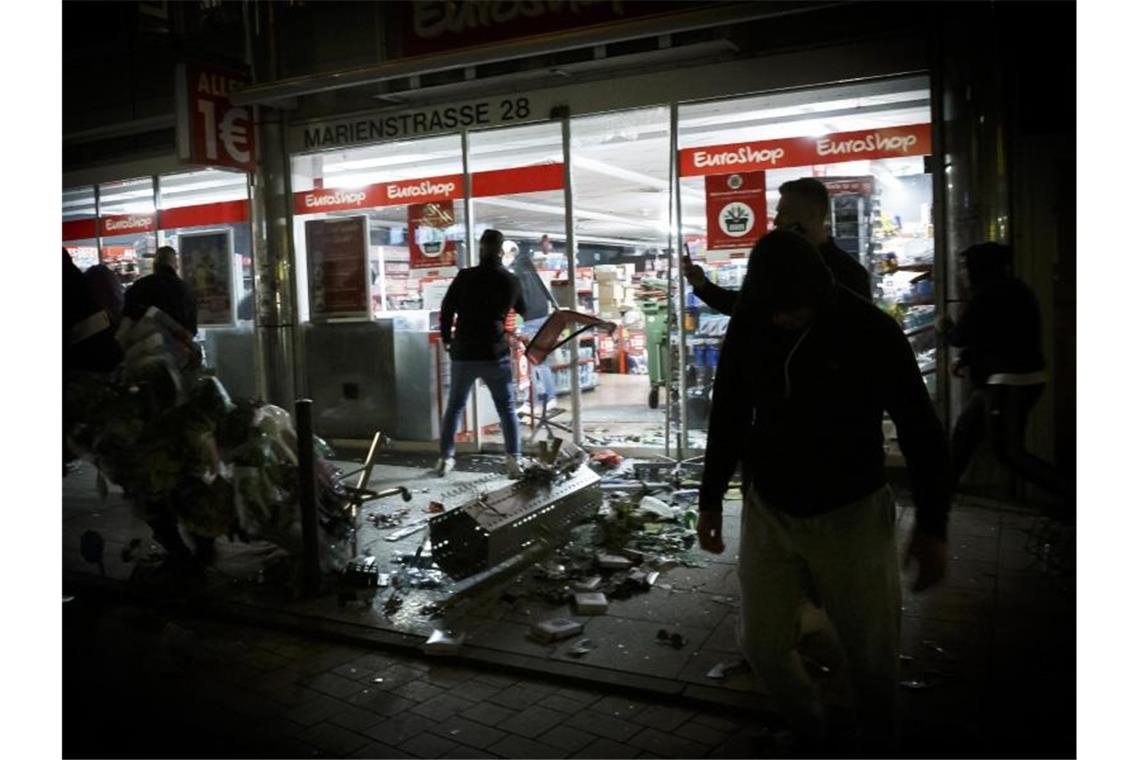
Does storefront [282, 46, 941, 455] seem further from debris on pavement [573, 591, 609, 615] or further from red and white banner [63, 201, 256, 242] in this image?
debris on pavement [573, 591, 609, 615]

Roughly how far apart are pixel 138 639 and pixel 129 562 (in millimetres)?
1579

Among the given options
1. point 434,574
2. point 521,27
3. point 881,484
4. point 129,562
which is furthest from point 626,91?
point 881,484

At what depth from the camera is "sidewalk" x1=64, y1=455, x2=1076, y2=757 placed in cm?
345

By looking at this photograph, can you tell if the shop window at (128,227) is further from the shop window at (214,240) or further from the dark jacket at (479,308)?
the dark jacket at (479,308)

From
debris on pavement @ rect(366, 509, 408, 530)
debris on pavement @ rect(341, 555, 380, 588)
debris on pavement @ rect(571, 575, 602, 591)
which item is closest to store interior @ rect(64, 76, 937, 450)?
debris on pavement @ rect(366, 509, 408, 530)

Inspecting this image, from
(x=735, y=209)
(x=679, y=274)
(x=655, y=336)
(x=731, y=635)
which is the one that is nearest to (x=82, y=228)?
(x=655, y=336)

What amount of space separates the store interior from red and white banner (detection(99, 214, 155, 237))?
115mm

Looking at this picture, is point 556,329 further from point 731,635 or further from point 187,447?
point 731,635

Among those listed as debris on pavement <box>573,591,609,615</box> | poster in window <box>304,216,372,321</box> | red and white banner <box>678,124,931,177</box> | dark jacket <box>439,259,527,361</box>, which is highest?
red and white banner <box>678,124,931,177</box>

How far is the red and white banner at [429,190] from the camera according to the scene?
8.91 metres

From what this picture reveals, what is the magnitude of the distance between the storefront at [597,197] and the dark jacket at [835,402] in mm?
4865

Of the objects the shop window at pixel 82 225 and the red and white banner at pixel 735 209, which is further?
the shop window at pixel 82 225

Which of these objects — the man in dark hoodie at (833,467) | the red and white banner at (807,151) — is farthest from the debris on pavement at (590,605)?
the red and white banner at (807,151)

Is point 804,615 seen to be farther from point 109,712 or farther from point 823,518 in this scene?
point 109,712
